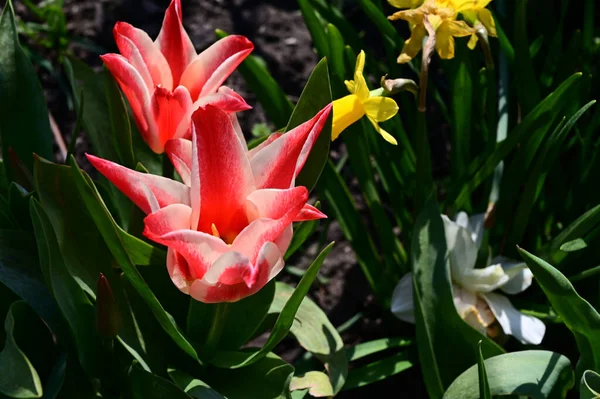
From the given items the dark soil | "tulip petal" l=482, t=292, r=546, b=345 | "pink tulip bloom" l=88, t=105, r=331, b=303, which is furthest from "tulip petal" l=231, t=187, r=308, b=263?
the dark soil

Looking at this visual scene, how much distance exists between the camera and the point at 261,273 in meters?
0.79

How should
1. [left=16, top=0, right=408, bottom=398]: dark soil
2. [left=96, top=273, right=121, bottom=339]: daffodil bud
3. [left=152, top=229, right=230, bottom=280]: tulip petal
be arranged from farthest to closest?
[left=16, top=0, right=408, bottom=398]: dark soil < [left=96, top=273, right=121, bottom=339]: daffodil bud < [left=152, top=229, right=230, bottom=280]: tulip petal

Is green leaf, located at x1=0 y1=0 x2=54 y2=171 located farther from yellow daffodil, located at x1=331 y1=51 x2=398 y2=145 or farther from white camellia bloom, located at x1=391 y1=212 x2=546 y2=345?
white camellia bloom, located at x1=391 y1=212 x2=546 y2=345

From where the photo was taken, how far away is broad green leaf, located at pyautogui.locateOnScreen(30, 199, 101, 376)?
2.93 feet

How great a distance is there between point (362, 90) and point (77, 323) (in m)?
0.51

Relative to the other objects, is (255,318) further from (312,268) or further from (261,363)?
(312,268)

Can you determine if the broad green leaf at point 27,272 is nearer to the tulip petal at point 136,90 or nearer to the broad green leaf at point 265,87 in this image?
the tulip petal at point 136,90

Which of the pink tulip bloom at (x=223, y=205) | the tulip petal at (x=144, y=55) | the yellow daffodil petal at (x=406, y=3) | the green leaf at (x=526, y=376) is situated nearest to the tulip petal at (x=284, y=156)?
the pink tulip bloom at (x=223, y=205)

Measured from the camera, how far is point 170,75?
1013 millimetres

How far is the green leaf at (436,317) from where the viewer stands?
114 centimetres

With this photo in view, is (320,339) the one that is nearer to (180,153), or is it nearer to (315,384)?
(315,384)

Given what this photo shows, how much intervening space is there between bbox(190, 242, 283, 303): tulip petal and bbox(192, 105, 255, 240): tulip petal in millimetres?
79

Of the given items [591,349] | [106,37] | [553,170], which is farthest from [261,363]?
[106,37]

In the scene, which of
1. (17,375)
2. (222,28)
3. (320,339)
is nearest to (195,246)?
(17,375)
